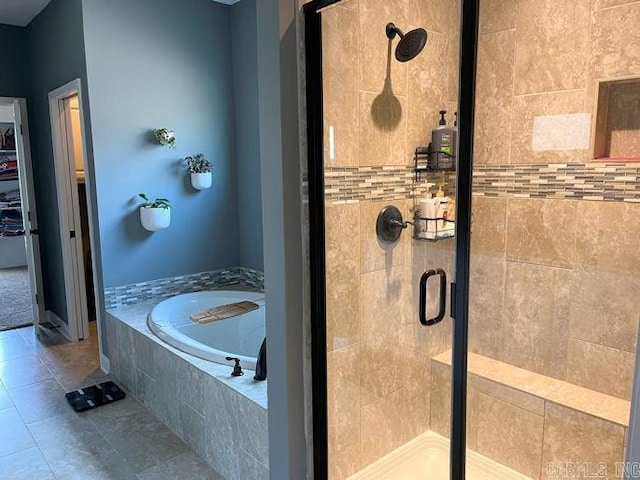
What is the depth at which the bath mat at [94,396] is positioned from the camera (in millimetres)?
3086

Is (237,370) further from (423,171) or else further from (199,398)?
(423,171)

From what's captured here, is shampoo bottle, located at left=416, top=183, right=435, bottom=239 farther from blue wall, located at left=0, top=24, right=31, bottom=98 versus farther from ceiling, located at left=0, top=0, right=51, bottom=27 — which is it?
blue wall, located at left=0, top=24, right=31, bottom=98

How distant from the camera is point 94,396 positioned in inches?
126

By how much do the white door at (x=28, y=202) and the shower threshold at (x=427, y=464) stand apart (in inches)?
148

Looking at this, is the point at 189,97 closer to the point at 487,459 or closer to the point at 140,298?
the point at 140,298

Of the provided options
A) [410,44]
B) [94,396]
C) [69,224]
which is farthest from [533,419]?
[69,224]

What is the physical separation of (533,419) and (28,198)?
4.43 metres

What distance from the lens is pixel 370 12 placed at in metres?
1.96

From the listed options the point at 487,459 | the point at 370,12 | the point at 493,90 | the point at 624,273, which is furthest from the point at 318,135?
the point at 487,459

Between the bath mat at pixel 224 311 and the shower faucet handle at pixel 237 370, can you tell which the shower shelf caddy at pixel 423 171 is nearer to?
the shower faucet handle at pixel 237 370

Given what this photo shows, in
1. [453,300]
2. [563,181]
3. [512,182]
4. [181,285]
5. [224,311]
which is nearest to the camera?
[453,300]

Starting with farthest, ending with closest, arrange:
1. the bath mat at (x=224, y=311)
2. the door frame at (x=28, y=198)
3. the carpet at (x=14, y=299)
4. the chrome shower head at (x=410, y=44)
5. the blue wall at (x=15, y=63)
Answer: the carpet at (x=14, y=299), the door frame at (x=28, y=198), the blue wall at (x=15, y=63), the bath mat at (x=224, y=311), the chrome shower head at (x=410, y=44)

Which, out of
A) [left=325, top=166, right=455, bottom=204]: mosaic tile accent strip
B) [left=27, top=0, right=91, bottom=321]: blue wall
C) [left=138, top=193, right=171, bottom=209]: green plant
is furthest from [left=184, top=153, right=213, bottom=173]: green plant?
[left=325, top=166, right=455, bottom=204]: mosaic tile accent strip

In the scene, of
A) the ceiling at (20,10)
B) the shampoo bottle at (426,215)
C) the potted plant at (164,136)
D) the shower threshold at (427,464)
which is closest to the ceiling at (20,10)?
the ceiling at (20,10)
